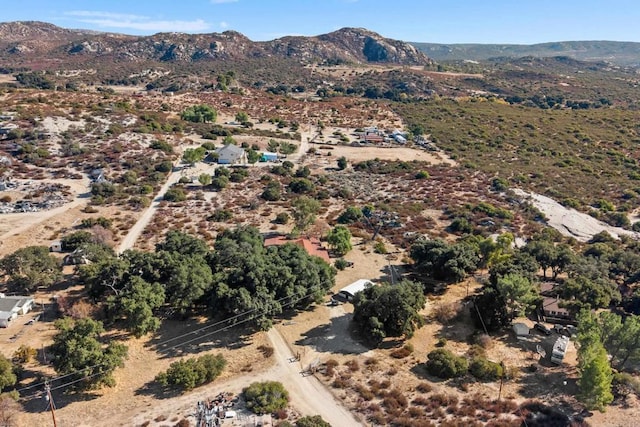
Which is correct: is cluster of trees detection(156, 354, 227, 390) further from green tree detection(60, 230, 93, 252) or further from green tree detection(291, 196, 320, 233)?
green tree detection(60, 230, 93, 252)

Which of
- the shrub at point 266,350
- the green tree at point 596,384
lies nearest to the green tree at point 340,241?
the shrub at point 266,350

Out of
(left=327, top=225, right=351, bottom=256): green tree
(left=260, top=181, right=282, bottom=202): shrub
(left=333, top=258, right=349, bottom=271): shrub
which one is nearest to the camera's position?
(left=333, top=258, right=349, bottom=271): shrub

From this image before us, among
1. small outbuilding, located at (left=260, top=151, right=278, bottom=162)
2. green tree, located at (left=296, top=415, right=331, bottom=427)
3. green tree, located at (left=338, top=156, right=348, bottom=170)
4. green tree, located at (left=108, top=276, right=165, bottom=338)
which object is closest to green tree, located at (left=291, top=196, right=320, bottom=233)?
green tree, located at (left=108, top=276, right=165, bottom=338)

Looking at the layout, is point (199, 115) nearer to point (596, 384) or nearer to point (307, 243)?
point (307, 243)

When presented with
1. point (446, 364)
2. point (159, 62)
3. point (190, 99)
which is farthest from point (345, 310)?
point (159, 62)

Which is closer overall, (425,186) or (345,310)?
(345,310)

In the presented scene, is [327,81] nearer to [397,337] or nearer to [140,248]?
[140,248]
